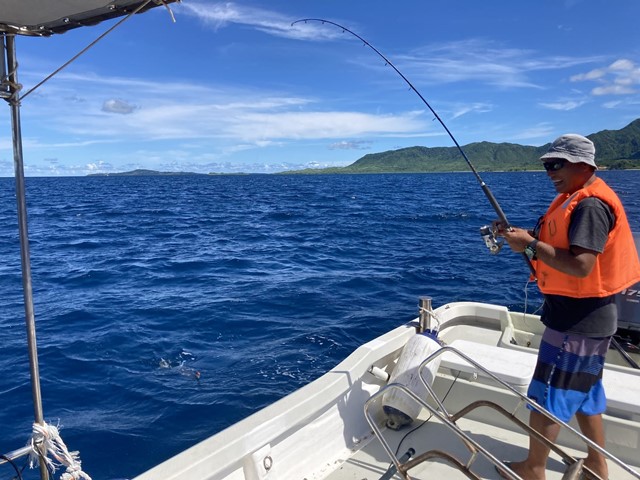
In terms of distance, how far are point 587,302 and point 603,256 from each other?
235mm

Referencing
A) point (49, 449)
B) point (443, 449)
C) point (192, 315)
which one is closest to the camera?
point (49, 449)

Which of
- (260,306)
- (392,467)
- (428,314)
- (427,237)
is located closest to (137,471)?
(392,467)

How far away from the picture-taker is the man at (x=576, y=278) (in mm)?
2215

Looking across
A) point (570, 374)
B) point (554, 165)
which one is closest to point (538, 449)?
point (570, 374)

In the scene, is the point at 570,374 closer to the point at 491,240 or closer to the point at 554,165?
the point at 491,240

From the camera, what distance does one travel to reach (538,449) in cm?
255

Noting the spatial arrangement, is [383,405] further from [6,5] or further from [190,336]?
[190,336]

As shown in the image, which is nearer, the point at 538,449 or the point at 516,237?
the point at 516,237

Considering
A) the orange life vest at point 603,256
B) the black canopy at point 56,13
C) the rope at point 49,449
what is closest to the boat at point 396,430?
the rope at point 49,449

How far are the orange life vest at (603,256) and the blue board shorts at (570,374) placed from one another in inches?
9.8

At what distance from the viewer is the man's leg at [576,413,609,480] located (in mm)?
2539

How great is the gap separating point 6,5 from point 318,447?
8.73 ft

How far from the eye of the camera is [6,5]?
5.70 feet

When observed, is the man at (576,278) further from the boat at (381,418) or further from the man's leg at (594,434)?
the boat at (381,418)
